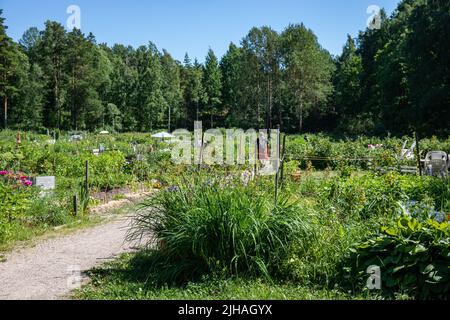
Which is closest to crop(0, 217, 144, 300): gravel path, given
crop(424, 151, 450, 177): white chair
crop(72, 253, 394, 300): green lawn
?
crop(72, 253, 394, 300): green lawn

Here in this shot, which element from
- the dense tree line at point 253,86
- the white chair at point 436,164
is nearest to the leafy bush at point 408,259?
the white chair at point 436,164

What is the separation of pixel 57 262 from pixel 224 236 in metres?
2.78

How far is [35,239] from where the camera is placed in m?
7.84

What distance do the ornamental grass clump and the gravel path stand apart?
118 cm

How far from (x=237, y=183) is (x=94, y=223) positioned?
4.00 metres

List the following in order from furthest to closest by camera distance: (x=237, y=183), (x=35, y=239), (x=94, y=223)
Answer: (x=94, y=223) < (x=35, y=239) < (x=237, y=183)

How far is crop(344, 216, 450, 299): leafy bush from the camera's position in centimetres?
434

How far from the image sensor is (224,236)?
5293 mm

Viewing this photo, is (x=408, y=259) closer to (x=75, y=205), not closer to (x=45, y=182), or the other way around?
(x=75, y=205)

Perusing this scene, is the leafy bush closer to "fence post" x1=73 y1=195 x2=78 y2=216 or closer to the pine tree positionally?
"fence post" x1=73 y1=195 x2=78 y2=216

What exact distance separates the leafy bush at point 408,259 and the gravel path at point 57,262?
10.9 feet

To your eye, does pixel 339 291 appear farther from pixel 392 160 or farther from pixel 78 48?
pixel 78 48

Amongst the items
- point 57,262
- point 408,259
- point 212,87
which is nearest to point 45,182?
point 57,262
